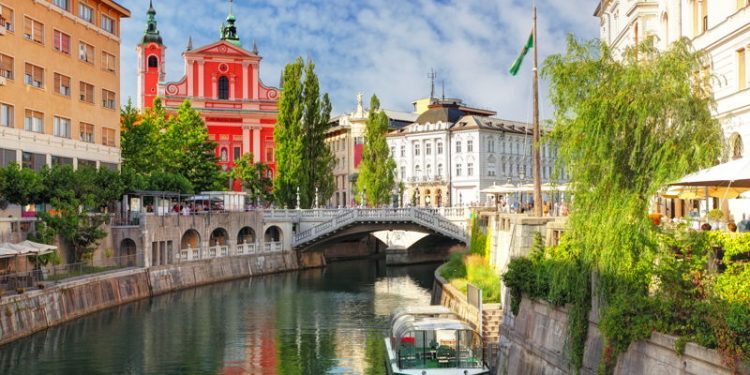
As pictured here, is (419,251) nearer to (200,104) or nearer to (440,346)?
(200,104)

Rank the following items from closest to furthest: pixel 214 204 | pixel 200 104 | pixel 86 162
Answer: pixel 86 162 → pixel 214 204 → pixel 200 104

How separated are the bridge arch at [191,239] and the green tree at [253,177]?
22.7m

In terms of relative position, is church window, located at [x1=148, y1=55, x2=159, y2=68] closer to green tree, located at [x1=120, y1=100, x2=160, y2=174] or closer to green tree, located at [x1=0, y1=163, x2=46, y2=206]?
green tree, located at [x1=120, y1=100, x2=160, y2=174]

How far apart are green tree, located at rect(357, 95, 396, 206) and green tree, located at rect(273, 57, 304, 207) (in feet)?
27.5

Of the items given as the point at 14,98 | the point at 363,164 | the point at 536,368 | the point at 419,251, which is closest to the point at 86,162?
the point at 14,98

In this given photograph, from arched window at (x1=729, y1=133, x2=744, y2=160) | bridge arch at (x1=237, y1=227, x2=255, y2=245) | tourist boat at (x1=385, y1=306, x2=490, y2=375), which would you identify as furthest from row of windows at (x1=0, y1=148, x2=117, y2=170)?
arched window at (x1=729, y1=133, x2=744, y2=160)

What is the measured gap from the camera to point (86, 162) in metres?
62.8

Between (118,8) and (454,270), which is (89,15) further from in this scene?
(454,270)

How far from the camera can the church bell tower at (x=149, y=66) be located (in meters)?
116

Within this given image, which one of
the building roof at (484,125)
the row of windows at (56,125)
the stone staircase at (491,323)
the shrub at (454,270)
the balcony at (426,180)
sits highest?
the building roof at (484,125)

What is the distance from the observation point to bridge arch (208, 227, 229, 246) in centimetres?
7482

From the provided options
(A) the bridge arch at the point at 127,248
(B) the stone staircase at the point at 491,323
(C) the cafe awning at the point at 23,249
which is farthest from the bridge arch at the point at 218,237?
(B) the stone staircase at the point at 491,323

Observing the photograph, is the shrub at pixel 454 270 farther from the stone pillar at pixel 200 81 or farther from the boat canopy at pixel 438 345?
the stone pillar at pixel 200 81

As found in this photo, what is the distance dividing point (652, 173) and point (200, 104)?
274 ft
